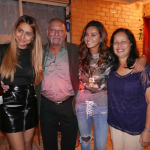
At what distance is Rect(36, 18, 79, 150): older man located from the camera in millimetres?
1992

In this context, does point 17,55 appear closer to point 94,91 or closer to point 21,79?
point 21,79

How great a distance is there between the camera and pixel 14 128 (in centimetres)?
174

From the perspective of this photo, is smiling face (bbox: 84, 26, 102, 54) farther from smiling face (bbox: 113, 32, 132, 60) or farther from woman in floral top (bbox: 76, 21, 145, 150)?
smiling face (bbox: 113, 32, 132, 60)

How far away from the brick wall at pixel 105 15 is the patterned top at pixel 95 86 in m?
2.19

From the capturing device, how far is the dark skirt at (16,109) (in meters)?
1.73

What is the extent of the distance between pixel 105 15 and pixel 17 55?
3.12 m

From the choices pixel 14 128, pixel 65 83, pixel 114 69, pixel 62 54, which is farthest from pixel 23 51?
pixel 114 69

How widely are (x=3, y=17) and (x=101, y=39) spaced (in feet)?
8.09

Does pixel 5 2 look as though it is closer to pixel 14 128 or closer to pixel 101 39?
pixel 101 39

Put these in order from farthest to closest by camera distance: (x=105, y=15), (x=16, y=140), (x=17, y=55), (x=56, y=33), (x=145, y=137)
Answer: (x=105, y=15) → (x=56, y=33) → (x=17, y=55) → (x=16, y=140) → (x=145, y=137)

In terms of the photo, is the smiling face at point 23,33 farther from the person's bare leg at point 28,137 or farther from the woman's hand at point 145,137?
the woman's hand at point 145,137

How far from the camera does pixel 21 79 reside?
1.80 metres

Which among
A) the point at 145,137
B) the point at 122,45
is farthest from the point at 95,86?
the point at 145,137

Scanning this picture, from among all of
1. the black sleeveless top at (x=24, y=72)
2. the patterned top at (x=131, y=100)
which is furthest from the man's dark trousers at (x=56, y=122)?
the patterned top at (x=131, y=100)
